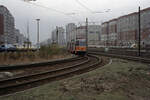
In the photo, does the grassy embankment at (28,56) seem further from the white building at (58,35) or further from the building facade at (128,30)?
the building facade at (128,30)

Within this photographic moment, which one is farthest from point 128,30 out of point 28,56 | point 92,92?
point 92,92

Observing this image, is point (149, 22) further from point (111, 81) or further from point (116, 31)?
point (111, 81)

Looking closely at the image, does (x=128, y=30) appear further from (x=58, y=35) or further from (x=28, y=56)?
(x=28, y=56)

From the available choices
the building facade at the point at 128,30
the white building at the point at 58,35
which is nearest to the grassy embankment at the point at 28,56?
the white building at the point at 58,35

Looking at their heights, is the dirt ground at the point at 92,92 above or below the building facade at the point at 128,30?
below

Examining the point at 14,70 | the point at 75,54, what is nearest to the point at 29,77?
the point at 14,70

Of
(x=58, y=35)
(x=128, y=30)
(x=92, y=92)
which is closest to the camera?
(x=92, y=92)

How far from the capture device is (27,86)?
7250 millimetres

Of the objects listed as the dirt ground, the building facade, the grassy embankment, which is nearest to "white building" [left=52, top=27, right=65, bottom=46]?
the grassy embankment

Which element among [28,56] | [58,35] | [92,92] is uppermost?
[58,35]

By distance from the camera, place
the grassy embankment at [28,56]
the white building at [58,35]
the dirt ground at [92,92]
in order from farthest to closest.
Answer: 1. the white building at [58,35]
2. the grassy embankment at [28,56]
3. the dirt ground at [92,92]

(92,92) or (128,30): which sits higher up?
(128,30)

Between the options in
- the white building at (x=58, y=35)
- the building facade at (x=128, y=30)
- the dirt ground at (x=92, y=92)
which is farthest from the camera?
the building facade at (x=128, y=30)

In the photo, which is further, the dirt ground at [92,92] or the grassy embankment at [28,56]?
the grassy embankment at [28,56]
